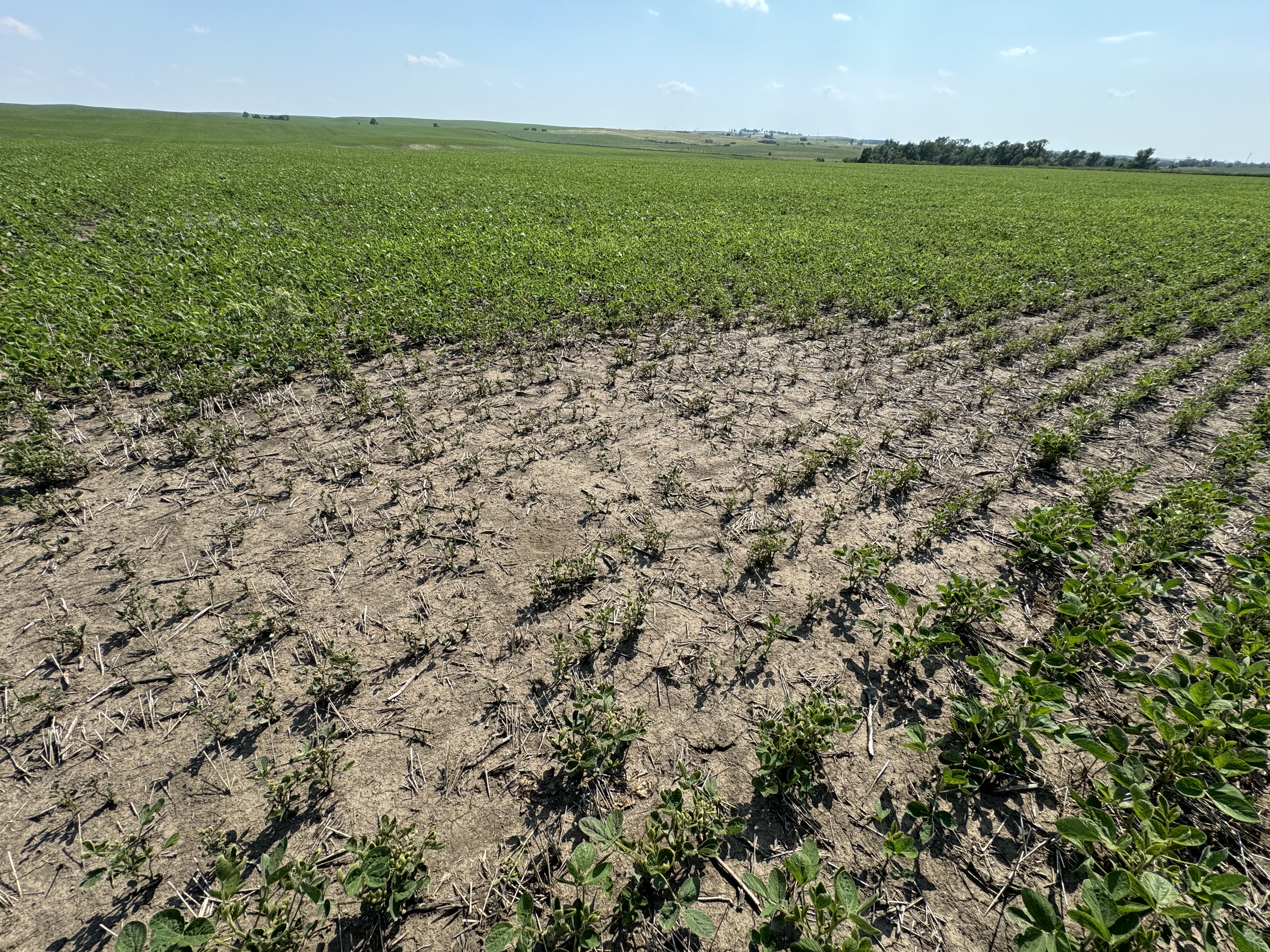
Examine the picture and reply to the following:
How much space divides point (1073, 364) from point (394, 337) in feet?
39.8

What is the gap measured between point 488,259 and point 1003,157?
127 m

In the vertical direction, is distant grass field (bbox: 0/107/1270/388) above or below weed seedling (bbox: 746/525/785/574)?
above

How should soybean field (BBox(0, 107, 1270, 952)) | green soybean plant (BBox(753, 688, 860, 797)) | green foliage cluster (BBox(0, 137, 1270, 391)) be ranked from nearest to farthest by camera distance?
soybean field (BBox(0, 107, 1270, 952)) → green soybean plant (BBox(753, 688, 860, 797)) → green foliage cluster (BBox(0, 137, 1270, 391))

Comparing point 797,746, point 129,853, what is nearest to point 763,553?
point 797,746

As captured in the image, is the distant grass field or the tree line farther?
the tree line

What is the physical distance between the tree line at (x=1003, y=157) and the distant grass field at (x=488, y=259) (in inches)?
3293

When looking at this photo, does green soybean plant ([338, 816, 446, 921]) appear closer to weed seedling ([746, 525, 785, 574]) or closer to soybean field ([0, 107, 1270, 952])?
soybean field ([0, 107, 1270, 952])

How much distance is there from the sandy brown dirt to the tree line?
367 feet

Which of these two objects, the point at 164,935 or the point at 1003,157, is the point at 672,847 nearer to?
the point at 164,935

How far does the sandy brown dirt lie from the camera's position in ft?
8.95

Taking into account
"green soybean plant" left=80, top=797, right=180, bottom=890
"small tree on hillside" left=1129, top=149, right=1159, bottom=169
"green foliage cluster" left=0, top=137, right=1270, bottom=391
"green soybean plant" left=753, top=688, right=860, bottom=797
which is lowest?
"green soybean plant" left=80, top=797, right=180, bottom=890

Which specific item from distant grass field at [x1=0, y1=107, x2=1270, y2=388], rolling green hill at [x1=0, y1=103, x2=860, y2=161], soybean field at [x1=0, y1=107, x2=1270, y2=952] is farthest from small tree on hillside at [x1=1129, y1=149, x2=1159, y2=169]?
soybean field at [x1=0, y1=107, x2=1270, y2=952]

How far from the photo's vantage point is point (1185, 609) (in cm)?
419

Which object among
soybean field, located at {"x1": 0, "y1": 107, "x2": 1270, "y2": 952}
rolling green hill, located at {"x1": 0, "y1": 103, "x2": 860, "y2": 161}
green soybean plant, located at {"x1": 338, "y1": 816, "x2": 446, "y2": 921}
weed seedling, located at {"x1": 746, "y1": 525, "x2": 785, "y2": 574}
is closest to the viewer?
green soybean plant, located at {"x1": 338, "y1": 816, "x2": 446, "y2": 921}
